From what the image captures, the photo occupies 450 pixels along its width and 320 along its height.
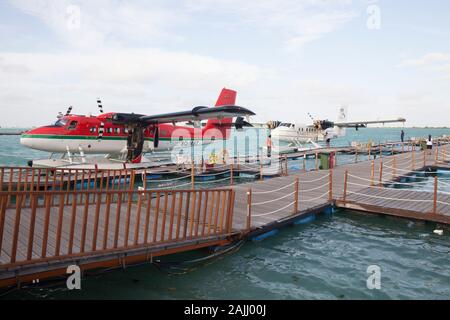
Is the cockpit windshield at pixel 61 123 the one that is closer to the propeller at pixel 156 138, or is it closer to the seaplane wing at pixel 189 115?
the seaplane wing at pixel 189 115

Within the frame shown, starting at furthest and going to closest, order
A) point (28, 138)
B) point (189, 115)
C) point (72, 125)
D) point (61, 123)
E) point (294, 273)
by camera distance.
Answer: point (72, 125) → point (61, 123) → point (189, 115) → point (28, 138) → point (294, 273)

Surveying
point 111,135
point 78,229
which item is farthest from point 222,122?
point 78,229

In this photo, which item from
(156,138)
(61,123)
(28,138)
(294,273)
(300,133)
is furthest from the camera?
(300,133)

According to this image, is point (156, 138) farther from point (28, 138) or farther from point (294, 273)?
point (294, 273)

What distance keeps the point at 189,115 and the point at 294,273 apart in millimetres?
14720

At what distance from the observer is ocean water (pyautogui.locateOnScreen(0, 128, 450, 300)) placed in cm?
649

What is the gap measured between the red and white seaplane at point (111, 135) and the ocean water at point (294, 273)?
344 inches

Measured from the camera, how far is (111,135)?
23.0m

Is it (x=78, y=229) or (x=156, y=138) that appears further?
(x=156, y=138)

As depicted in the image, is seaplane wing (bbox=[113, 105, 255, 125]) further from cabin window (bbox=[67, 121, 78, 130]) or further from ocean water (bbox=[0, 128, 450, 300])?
ocean water (bbox=[0, 128, 450, 300])

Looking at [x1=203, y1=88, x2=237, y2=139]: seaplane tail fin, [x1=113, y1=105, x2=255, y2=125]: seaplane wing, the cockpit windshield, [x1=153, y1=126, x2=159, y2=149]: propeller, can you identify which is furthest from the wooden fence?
[x1=203, y1=88, x2=237, y2=139]: seaplane tail fin

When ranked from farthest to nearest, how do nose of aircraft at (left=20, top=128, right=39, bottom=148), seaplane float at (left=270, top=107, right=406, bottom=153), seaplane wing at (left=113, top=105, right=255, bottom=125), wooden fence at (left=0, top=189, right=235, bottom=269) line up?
1. seaplane float at (left=270, top=107, right=406, bottom=153)
2. nose of aircraft at (left=20, top=128, right=39, bottom=148)
3. seaplane wing at (left=113, top=105, right=255, bottom=125)
4. wooden fence at (left=0, top=189, right=235, bottom=269)

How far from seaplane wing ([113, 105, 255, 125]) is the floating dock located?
3473mm
